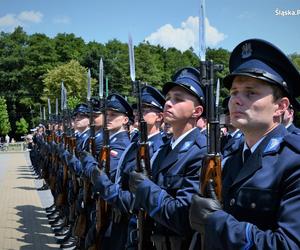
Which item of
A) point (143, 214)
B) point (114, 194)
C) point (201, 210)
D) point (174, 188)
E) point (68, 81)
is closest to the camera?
point (201, 210)

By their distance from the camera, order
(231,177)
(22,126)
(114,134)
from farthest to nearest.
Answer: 1. (22,126)
2. (114,134)
3. (231,177)

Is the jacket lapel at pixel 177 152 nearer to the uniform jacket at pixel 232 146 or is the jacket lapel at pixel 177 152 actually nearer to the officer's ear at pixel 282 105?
the uniform jacket at pixel 232 146

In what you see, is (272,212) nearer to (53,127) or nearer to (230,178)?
(230,178)

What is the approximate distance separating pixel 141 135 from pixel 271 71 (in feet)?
4.97

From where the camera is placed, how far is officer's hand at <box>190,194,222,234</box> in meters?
2.11

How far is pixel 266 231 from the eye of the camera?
6.45 feet

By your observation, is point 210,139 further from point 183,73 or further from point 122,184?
point 122,184

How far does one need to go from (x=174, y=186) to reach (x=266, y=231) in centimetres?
107

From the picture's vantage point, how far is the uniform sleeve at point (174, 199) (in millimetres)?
2688

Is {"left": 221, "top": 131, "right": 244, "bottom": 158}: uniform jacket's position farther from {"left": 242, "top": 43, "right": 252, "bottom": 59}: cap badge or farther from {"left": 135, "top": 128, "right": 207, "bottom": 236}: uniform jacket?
{"left": 242, "top": 43, "right": 252, "bottom": 59}: cap badge

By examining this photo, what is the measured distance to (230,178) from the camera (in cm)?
239

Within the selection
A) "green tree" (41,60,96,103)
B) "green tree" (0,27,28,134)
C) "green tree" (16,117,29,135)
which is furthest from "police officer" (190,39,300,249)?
"green tree" (0,27,28,134)

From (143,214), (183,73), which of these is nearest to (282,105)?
(183,73)

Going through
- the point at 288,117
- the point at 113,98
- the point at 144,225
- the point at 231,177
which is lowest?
the point at 144,225
